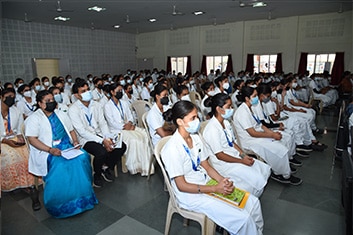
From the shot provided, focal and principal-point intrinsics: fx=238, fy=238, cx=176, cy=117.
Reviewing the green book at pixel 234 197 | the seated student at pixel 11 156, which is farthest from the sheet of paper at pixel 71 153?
the green book at pixel 234 197

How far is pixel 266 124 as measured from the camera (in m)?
3.38

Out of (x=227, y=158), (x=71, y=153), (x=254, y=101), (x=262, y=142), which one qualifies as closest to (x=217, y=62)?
(x=254, y=101)

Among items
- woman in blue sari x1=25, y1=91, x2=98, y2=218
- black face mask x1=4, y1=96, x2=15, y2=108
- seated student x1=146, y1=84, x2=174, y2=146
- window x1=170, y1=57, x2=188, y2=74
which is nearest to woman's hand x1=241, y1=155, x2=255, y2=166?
seated student x1=146, y1=84, x2=174, y2=146

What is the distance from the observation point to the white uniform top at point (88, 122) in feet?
9.64

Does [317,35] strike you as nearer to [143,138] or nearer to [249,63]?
[249,63]

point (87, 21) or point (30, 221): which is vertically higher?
point (87, 21)

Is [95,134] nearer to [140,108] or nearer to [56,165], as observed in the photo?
[56,165]

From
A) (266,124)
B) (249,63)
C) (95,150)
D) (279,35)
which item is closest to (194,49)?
(249,63)

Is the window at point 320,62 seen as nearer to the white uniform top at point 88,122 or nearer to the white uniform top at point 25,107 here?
the white uniform top at point 88,122

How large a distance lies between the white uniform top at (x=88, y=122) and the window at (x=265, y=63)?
9257 millimetres

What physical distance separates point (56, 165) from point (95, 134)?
0.81m

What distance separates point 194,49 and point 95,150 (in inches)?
Answer: 405

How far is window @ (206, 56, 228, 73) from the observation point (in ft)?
38.4

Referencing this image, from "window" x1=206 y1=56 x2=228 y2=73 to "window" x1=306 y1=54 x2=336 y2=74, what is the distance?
3.62 meters
